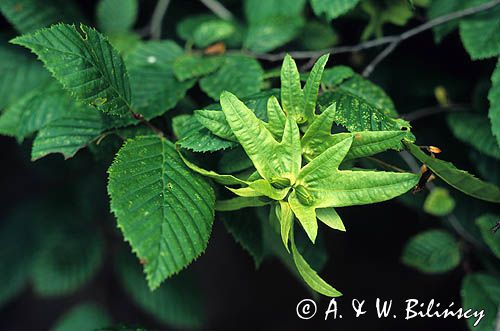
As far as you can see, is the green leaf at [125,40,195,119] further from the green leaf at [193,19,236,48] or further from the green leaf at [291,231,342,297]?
the green leaf at [291,231,342,297]

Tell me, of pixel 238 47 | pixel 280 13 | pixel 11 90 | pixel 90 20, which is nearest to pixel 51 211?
pixel 11 90

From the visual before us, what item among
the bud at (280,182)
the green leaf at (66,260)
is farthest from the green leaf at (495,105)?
the green leaf at (66,260)

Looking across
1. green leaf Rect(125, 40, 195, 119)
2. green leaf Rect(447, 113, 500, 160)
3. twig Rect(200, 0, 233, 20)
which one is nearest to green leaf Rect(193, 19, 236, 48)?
green leaf Rect(125, 40, 195, 119)

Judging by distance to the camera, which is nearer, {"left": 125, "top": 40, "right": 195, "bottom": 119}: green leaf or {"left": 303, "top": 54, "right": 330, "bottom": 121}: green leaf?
{"left": 303, "top": 54, "right": 330, "bottom": 121}: green leaf

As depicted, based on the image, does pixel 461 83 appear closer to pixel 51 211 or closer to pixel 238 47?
pixel 238 47

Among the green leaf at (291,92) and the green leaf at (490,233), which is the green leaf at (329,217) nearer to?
the green leaf at (291,92)

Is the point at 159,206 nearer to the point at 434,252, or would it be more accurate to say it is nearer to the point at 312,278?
the point at 312,278

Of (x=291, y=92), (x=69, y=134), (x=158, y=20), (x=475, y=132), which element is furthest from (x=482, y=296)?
(x=158, y=20)

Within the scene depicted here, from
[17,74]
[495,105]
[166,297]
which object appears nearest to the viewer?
[495,105]
